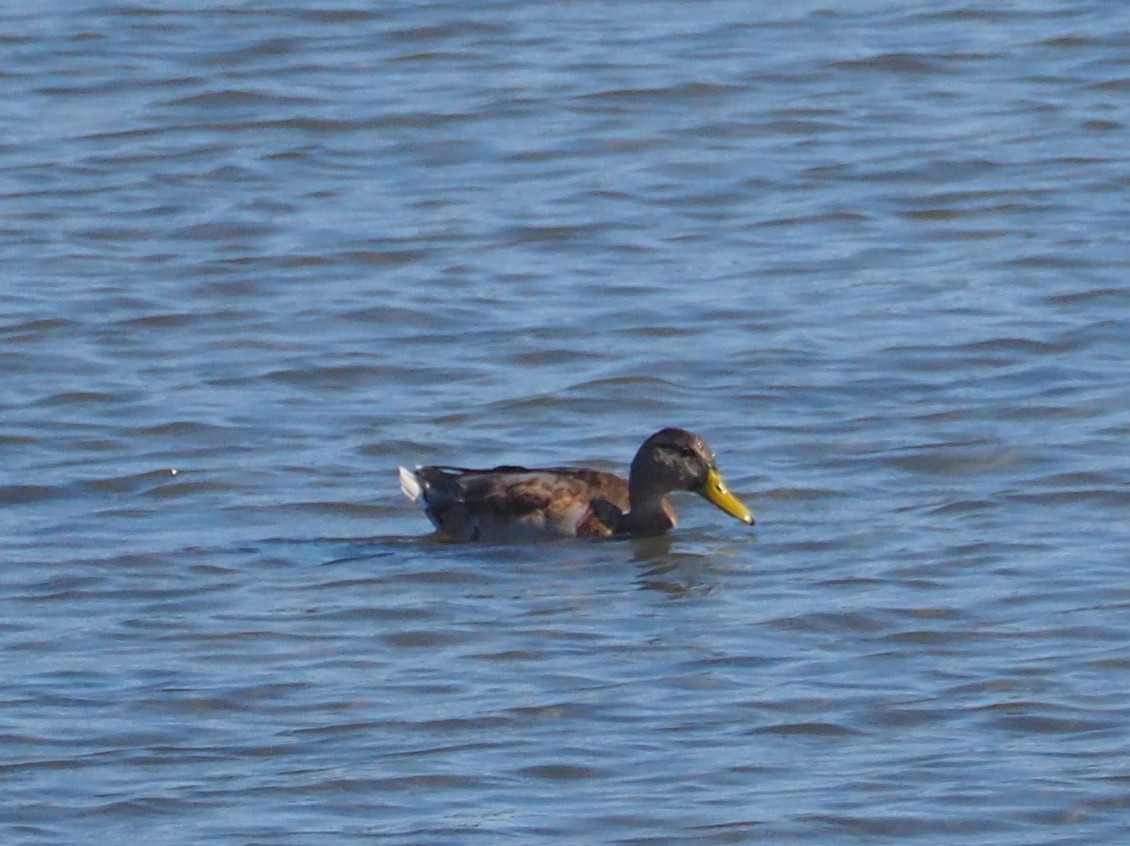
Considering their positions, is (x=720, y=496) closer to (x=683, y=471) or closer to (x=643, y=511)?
(x=683, y=471)

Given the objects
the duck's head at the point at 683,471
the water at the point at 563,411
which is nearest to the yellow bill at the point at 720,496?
the duck's head at the point at 683,471

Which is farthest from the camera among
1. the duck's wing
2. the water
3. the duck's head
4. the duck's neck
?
the duck's neck

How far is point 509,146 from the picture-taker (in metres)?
16.2

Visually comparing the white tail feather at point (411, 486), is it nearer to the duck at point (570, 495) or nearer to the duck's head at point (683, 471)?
the duck at point (570, 495)

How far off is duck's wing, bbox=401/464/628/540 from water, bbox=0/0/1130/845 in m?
0.14

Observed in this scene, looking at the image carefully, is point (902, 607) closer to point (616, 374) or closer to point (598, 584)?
point (598, 584)

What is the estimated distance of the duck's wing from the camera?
10445 mm

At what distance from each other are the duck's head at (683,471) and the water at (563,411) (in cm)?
19

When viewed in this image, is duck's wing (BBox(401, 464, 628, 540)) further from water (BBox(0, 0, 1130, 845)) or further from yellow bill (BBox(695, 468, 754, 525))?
yellow bill (BBox(695, 468, 754, 525))

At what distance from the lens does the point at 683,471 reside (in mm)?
10578

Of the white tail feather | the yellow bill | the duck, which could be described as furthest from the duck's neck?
the white tail feather


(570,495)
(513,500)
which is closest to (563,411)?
(570,495)

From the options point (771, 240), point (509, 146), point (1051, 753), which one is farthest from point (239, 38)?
point (1051, 753)

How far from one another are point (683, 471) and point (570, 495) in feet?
1.43
